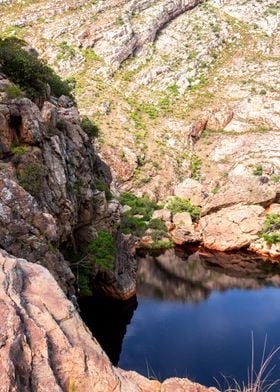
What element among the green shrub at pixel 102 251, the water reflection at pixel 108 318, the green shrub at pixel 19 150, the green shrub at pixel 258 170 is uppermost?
the green shrub at pixel 19 150

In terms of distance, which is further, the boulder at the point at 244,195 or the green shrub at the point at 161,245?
the boulder at the point at 244,195

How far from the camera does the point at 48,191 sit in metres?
24.8

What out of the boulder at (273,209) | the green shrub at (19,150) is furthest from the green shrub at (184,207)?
the green shrub at (19,150)

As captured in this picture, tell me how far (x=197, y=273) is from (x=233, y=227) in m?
10.1

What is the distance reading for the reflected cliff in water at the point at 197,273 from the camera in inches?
1566

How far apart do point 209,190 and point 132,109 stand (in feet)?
67.2

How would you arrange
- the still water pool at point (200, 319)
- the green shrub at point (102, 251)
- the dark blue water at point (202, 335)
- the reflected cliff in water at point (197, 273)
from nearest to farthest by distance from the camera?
the dark blue water at point (202, 335)
the still water pool at point (200, 319)
the green shrub at point (102, 251)
the reflected cliff in water at point (197, 273)

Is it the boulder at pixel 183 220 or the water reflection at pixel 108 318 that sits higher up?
the water reflection at pixel 108 318

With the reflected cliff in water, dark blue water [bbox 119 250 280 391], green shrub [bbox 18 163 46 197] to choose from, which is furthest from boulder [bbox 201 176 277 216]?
green shrub [bbox 18 163 46 197]

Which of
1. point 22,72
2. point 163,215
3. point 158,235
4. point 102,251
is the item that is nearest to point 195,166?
point 163,215

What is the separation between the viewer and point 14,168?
22672 millimetres

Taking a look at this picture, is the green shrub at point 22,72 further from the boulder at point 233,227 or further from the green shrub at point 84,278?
the boulder at point 233,227

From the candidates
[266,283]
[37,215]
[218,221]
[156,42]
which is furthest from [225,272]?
[156,42]

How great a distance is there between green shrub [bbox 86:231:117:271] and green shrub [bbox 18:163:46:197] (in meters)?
7.92
